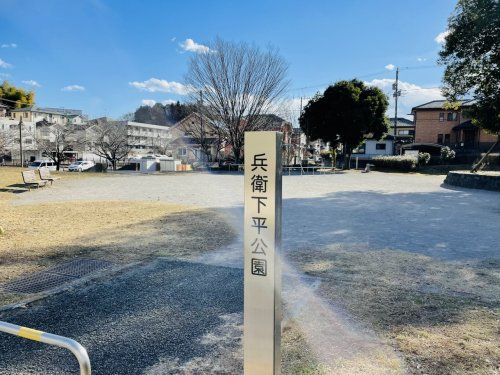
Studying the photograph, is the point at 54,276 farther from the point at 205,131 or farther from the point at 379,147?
the point at 379,147

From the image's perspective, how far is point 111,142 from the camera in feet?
119

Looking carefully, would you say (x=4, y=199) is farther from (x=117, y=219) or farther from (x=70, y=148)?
(x=70, y=148)

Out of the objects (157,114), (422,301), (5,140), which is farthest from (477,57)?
(157,114)

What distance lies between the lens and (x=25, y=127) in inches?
1644

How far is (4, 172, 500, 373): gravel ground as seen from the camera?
2854mm

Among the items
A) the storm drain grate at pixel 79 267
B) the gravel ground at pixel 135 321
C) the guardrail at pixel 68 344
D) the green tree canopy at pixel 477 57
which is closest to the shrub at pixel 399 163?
the green tree canopy at pixel 477 57

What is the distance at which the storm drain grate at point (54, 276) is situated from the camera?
13.4 feet

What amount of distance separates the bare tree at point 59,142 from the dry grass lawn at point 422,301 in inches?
1368

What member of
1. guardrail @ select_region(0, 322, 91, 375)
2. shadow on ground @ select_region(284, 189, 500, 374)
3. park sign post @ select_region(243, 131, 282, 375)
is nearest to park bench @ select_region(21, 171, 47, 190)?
shadow on ground @ select_region(284, 189, 500, 374)

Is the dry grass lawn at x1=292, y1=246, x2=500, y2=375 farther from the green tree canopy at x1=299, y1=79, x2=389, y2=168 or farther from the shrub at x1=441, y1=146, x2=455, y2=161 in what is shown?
the shrub at x1=441, y1=146, x2=455, y2=161

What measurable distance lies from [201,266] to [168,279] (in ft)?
1.95

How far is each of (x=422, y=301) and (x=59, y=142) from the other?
3700 centimetres

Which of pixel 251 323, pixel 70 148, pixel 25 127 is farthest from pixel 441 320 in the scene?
pixel 25 127

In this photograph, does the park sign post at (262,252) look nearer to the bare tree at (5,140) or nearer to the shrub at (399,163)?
the shrub at (399,163)
